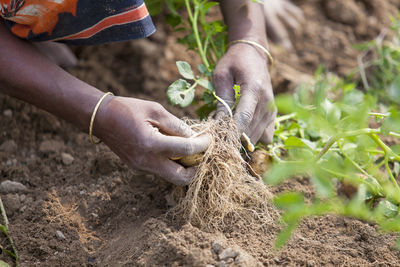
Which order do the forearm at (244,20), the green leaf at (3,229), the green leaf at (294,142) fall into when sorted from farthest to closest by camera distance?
the forearm at (244,20)
the green leaf at (294,142)
the green leaf at (3,229)

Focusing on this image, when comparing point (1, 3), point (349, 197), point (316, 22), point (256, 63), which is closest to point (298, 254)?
point (349, 197)

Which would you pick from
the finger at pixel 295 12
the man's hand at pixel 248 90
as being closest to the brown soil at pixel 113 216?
the man's hand at pixel 248 90

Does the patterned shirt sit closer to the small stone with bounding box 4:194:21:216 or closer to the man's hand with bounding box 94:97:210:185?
the man's hand with bounding box 94:97:210:185

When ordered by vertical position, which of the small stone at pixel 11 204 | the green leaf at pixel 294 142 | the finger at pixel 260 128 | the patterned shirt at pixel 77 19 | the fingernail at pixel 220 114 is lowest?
the small stone at pixel 11 204

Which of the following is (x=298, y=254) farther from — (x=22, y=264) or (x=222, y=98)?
(x=22, y=264)

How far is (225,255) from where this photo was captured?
1103 mm

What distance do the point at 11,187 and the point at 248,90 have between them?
3.03ft

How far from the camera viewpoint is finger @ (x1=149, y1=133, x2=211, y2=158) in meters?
1.19

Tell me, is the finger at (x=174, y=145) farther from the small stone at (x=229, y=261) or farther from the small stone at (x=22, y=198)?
the small stone at (x=22, y=198)

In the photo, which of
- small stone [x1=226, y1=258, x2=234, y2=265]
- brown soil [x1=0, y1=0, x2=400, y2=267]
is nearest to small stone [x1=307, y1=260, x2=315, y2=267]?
brown soil [x1=0, y1=0, x2=400, y2=267]

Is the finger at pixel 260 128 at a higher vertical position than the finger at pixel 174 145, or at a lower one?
lower

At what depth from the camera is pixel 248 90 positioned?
1395mm

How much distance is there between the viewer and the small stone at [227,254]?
1102mm

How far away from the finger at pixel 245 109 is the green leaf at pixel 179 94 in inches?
6.9
